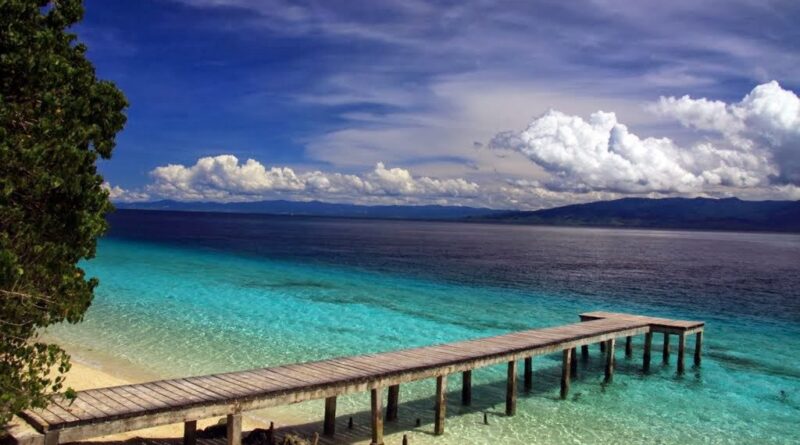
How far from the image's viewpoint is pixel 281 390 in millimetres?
13422

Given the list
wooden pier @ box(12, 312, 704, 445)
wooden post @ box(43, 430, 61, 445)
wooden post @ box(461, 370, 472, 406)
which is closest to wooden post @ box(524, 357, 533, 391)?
wooden pier @ box(12, 312, 704, 445)

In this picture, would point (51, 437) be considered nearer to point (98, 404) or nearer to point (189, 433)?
point (98, 404)

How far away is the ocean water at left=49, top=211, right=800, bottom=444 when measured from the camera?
62.4 feet

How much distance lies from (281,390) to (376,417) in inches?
128

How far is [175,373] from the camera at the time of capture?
22453mm

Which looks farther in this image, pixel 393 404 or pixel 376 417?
pixel 393 404

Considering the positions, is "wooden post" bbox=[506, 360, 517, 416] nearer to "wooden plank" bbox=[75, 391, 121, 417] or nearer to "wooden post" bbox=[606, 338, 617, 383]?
"wooden post" bbox=[606, 338, 617, 383]

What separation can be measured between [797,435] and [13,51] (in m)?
23.0

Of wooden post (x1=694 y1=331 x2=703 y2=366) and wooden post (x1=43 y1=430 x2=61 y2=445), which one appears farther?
wooden post (x1=694 y1=331 x2=703 y2=366)

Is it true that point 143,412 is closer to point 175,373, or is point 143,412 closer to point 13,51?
point 13,51

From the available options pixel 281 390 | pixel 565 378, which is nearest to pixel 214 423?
pixel 281 390

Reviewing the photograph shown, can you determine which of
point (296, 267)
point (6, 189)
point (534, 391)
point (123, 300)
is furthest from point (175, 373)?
point (296, 267)

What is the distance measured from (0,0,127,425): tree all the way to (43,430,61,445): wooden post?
2.85ft

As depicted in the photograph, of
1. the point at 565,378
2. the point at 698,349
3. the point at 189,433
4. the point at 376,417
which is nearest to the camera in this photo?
the point at 189,433
